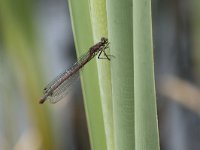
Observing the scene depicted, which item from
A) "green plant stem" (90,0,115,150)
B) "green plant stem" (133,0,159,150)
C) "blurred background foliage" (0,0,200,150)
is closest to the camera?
"green plant stem" (133,0,159,150)

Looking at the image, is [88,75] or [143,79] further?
[88,75]

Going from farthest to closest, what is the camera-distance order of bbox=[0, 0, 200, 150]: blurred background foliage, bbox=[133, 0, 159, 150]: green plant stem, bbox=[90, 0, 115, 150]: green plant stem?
bbox=[0, 0, 200, 150]: blurred background foliage → bbox=[90, 0, 115, 150]: green plant stem → bbox=[133, 0, 159, 150]: green plant stem

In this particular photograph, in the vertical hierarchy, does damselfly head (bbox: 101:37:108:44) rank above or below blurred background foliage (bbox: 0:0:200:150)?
above

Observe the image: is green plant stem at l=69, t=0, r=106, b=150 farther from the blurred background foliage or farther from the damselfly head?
the blurred background foliage

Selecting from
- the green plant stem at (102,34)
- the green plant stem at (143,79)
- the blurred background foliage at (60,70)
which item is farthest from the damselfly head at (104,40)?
the blurred background foliage at (60,70)

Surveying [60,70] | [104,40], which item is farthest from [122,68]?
[60,70]

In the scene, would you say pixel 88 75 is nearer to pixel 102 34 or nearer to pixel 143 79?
pixel 102 34

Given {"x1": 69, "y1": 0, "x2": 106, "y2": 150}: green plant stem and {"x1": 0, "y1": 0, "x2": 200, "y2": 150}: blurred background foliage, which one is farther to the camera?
{"x1": 0, "y1": 0, "x2": 200, "y2": 150}: blurred background foliage

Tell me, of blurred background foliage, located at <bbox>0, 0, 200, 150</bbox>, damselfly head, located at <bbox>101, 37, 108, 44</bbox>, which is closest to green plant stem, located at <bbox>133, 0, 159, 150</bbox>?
damselfly head, located at <bbox>101, 37, 108, 44</bbox>
